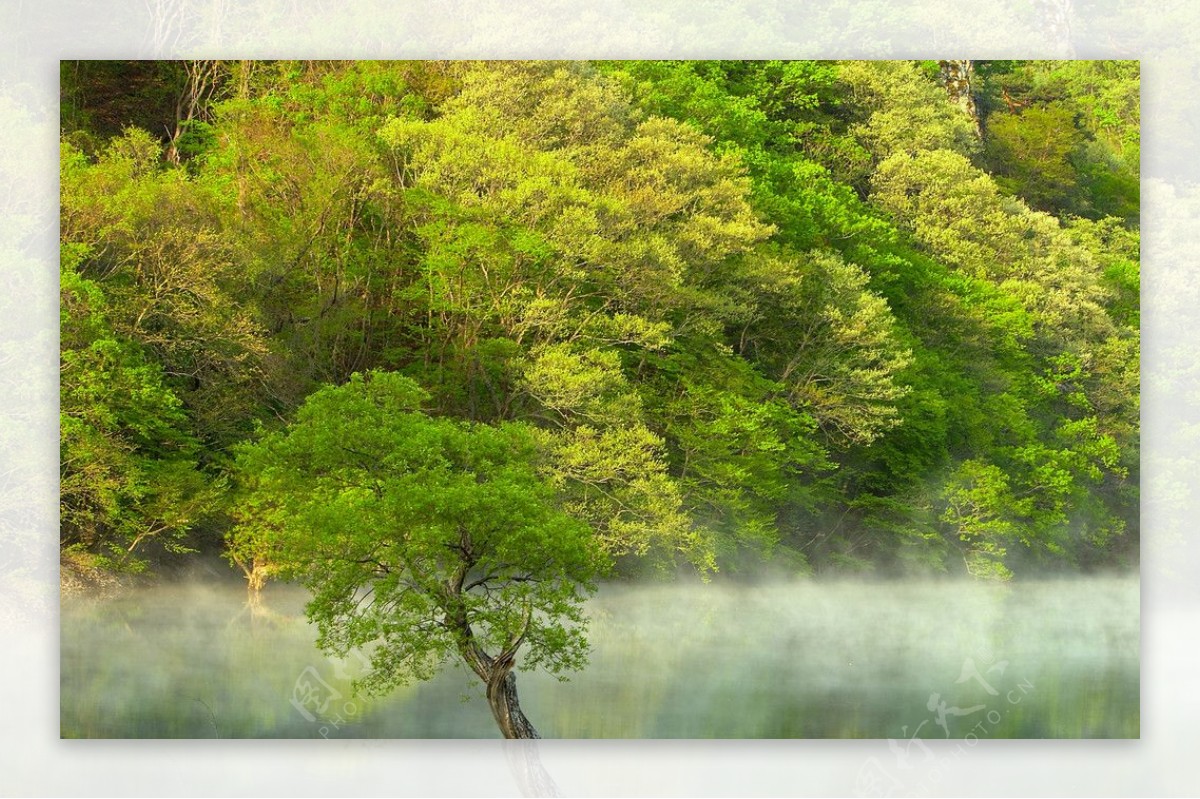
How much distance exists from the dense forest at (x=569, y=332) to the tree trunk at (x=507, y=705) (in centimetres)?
27

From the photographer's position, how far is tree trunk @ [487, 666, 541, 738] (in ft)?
32.4

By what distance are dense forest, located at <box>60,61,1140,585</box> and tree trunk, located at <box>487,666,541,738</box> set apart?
0.27 m

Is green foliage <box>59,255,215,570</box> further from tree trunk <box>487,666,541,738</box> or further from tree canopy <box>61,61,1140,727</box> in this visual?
tree trunk <box>487,666,541,738</box>

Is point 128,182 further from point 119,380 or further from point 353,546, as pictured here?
point 353,546

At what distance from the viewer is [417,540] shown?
31.9 ft

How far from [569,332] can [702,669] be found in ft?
7.88

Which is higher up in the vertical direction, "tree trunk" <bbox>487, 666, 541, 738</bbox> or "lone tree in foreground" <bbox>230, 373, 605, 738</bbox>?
"lone tree in foreground" <bbox>230, 373, 605, 738</bbox>

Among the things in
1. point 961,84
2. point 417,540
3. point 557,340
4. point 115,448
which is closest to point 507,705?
point 417,540

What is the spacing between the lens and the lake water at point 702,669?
9859mm

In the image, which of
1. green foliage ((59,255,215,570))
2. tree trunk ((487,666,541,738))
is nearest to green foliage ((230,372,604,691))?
tree trunk ((487,666,541,738))

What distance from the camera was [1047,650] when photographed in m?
10.2

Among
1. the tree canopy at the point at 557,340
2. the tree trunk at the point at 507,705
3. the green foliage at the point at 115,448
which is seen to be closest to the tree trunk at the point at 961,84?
the tree canopy at the point at 557,340

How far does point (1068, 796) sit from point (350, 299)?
18.7 ft

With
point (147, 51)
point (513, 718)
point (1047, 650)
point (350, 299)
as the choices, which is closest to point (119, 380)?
point (350, 299)
